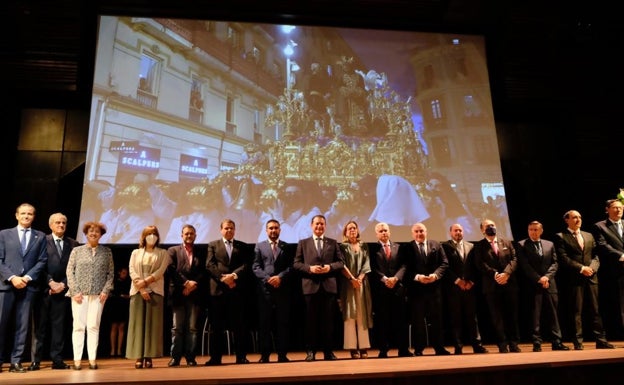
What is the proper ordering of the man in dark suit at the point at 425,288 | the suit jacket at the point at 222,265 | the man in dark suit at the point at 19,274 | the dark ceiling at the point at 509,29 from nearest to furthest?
the man in dark suit at the point at 19,274 < the suit jacket at the point at 222,265 < the man in dark suit at the point at 425,288 < the dark ceiling at the point at 509,29

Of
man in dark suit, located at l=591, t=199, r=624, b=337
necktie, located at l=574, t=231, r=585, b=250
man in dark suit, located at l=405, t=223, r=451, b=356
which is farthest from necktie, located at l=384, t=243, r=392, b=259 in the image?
man in dark suit, located at l=591, t=199, r=624, b=337

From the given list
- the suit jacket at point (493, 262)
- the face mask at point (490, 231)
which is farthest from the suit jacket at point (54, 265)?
the face mask at point (490, 231)

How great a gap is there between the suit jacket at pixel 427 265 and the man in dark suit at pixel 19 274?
3.57 metres

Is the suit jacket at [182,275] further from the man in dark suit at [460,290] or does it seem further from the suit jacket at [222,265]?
the man in dark suit at [460,290]

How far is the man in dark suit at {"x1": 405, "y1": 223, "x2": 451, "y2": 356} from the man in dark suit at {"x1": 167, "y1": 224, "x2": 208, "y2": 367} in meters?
2.09

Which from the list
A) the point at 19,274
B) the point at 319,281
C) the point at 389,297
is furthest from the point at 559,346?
the point at 19,274

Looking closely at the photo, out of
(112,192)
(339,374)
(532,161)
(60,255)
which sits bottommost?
(339,374)

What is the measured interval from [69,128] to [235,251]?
3.74m

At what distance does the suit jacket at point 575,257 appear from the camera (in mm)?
4598

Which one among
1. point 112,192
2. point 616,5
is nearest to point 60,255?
point 112,192

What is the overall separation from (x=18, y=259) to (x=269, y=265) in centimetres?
227

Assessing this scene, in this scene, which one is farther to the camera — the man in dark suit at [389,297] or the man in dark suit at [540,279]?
the man in dark suit at [540,279]

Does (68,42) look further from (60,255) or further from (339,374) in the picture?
(339,374)

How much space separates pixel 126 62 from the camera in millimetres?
5828
